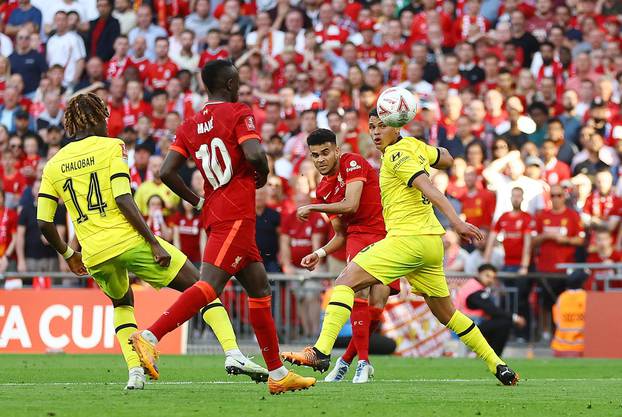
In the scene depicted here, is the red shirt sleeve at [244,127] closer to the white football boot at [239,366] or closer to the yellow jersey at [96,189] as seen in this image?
the yellow jersey at [96,189]

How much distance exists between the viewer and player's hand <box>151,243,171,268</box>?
390 inches

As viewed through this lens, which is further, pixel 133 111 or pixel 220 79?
A: pixel 133 111

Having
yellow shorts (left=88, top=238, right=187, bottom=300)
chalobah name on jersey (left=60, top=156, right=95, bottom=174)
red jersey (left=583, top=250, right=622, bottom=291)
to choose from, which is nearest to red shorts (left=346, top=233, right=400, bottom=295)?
yellow shorts (left=88, top=238, right=187, bottom=300)

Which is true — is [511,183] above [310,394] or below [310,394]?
above

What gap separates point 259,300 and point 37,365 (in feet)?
20.0

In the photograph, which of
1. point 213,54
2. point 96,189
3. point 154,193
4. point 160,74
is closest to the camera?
point 96,189

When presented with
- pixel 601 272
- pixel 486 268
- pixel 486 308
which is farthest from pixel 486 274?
pixel 601 272

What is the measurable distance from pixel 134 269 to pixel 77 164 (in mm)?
925

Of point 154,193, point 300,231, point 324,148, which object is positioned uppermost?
point 324,148

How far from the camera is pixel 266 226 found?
66.8 ft

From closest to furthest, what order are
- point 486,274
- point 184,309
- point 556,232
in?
point 184,309 → point 486,274 → point 556,232

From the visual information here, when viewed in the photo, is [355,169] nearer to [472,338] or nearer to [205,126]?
[472,338]

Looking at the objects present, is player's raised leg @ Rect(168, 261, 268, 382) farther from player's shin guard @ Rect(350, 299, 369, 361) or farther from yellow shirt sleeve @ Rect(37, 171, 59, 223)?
player's shin guard @ Rect(350, 299, 369, 361)

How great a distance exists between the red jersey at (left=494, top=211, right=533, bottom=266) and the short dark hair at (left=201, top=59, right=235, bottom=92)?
440 inches
